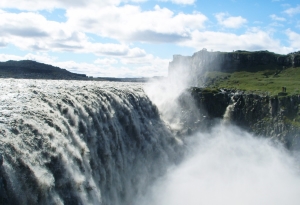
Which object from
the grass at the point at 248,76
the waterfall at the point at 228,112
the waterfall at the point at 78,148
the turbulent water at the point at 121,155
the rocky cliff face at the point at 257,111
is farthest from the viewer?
the grass at the point at 248,76

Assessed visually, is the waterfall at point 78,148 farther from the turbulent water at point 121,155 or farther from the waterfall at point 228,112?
the waterfall at point 228,112

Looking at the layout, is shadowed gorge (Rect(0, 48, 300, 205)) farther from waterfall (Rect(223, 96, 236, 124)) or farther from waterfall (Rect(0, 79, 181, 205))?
waterfall (Rect(223, 96, 236, 124))

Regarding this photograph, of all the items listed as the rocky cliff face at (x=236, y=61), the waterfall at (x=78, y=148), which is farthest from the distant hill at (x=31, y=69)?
the waterfall at (x=78, y=148)

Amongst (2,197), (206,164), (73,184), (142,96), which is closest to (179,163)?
(206,164)

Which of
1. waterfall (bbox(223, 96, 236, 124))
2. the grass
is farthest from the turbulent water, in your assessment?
the grass

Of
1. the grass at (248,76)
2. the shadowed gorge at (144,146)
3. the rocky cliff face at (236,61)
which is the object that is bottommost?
the shadowed gorge at (144,146)

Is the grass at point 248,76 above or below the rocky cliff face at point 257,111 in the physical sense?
above
